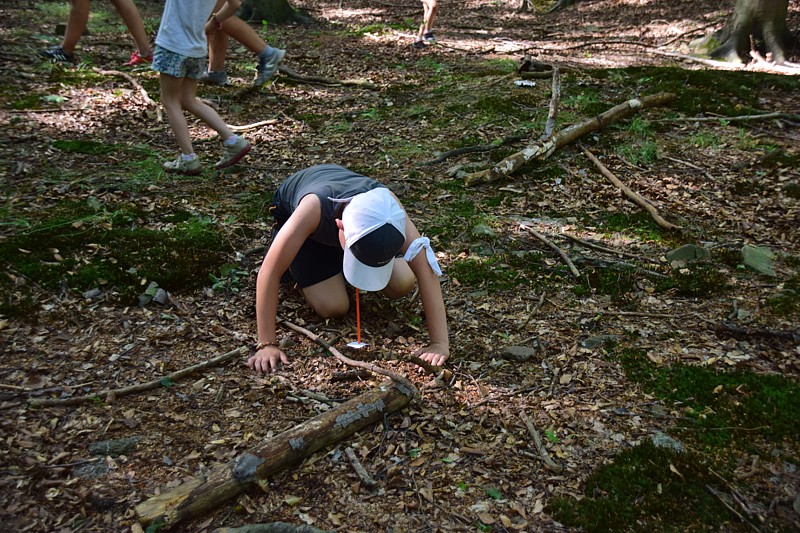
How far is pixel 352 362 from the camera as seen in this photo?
3.29 meters

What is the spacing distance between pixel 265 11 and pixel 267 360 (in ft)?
29.4

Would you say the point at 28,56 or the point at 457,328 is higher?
the point at 28,56

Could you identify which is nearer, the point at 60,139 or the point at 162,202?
the point at 162,202

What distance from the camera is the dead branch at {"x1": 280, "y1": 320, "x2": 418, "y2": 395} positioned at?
120 inches

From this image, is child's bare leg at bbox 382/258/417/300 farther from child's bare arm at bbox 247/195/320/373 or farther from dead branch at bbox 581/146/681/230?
dead branch at bbox 581/146/681/230

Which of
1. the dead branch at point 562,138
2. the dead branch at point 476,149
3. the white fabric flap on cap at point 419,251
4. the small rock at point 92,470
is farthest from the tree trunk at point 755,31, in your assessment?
the small rock at point 92,470

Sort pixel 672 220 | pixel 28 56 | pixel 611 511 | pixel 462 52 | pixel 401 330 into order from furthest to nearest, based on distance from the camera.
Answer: pixel 462 52 < pixel 28 56 < pixel 672 220 < pixel 401 330 < pixel 611 511

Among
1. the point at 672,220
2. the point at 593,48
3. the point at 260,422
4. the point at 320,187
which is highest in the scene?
the point at 593,48

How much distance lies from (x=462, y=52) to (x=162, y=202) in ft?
20.0

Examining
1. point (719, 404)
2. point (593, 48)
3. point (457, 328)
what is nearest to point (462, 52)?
point (593, 48)

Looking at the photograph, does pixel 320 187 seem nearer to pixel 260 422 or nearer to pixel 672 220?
pixel 260 422

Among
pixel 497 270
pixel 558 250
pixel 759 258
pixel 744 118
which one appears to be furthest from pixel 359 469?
pixel 744 118

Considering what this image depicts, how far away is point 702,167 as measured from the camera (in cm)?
527

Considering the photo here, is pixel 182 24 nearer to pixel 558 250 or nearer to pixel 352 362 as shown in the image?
pixel 352 362
